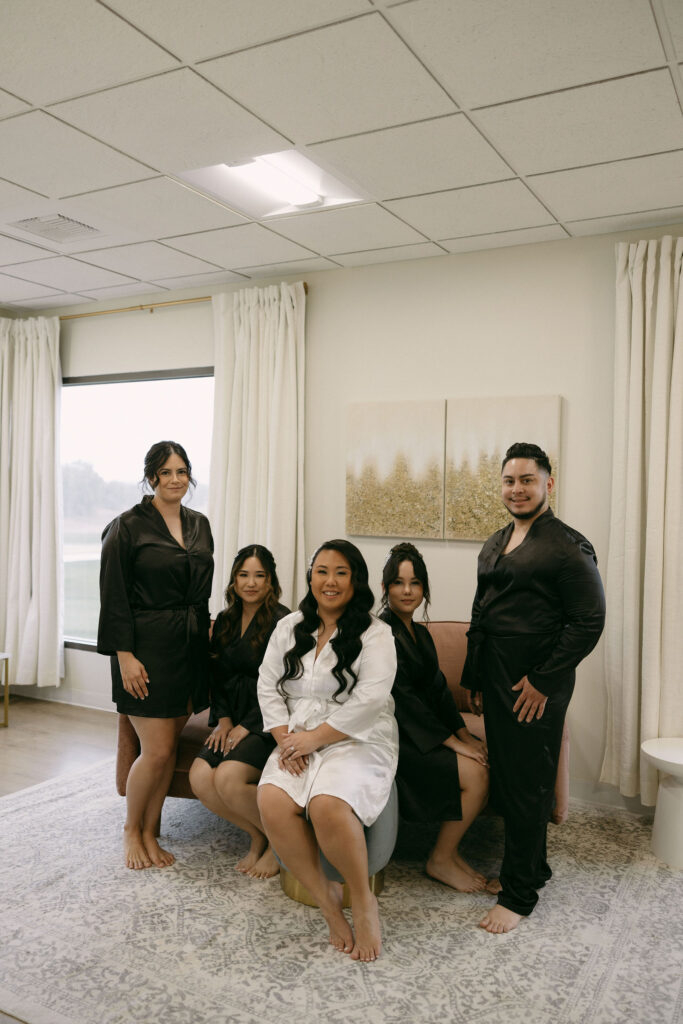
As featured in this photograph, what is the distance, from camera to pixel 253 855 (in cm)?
314

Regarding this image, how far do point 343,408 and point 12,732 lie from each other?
2850 millimetres

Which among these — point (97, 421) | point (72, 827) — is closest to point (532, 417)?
point (72, 827)

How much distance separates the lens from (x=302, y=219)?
364 centimetres

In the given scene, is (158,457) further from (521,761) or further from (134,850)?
(521,761)

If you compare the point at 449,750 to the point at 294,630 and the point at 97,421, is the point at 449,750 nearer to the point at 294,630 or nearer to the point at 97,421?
the point at 294,630

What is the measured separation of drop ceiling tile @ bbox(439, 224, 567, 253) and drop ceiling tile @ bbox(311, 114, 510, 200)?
26.3 inches

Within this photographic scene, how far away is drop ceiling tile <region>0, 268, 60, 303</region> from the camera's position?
4914 millimetres

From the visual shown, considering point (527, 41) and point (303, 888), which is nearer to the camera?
point (527, 41)

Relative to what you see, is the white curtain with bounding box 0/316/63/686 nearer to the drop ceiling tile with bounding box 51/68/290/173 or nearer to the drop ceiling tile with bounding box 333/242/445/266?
the drop ceiling tile with bounding box 333/242/445/266

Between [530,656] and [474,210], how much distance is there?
198 cm

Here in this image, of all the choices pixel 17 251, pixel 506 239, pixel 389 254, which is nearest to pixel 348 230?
pixel 389 254

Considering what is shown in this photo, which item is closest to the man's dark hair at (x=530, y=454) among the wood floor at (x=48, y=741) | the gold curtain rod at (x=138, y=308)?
the gold curtain rod at (x=138, y=308)

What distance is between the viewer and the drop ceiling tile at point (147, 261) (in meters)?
4.18

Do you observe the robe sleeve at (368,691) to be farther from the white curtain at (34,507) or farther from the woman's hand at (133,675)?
the white curtain at (34,507)
